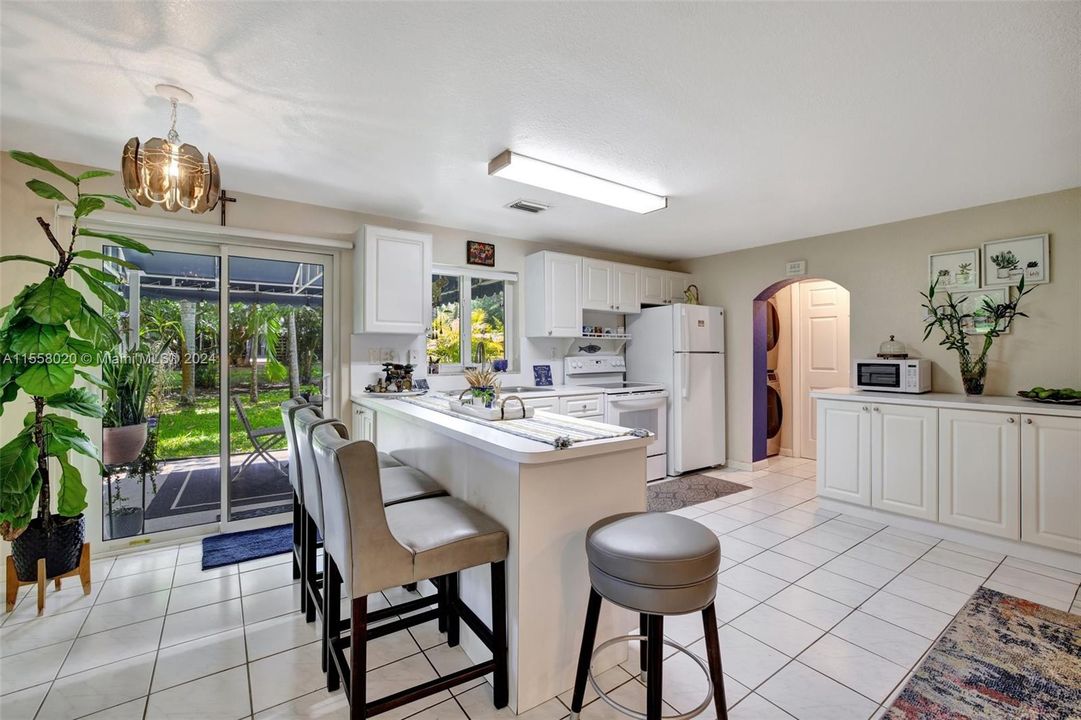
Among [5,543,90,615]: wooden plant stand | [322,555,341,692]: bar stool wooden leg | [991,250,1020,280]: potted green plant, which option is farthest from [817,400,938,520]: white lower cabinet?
[5,543,90,615]: wooden plant stand

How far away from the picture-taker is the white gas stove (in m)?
4.59

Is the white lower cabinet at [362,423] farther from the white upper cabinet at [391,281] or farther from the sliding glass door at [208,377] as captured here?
the white upper cabinet at [391,281]

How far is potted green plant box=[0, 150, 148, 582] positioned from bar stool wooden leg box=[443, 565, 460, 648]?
6.26 feet

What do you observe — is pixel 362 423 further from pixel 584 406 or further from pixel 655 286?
pixel 655 286

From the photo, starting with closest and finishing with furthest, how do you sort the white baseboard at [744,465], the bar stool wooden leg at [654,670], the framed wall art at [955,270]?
the bar stool wooden leg at [654,670] → the framed wall art at [955,270] → the white baseboard at [744,465]

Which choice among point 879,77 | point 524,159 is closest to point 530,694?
point 524,159

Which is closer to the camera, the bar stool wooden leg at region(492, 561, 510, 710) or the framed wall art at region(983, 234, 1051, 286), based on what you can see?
the bar stool wooden leg at region(492, 561, 510, 710)

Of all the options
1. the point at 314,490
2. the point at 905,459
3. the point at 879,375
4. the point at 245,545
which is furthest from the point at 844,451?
the point at 245,545

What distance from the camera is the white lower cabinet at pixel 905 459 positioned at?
337 centimetres

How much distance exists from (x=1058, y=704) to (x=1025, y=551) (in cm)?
172

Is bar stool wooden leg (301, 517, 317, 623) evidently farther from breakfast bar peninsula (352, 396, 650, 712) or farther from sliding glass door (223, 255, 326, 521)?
sliding glass door (223, 255, 326, 521)

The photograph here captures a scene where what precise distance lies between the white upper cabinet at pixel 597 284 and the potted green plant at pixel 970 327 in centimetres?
271

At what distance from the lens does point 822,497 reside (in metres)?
3.97

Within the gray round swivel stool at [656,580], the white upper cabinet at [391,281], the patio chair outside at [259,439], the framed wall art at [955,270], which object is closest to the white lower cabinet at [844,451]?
the framed wall art at [955,270]
